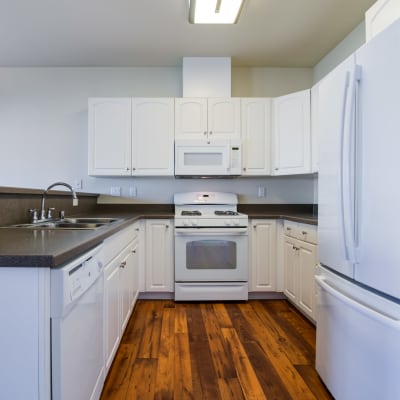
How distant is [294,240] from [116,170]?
6.18 ft

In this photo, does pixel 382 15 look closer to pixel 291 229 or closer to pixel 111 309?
pixel 291 229

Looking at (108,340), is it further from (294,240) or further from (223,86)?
(223,86)

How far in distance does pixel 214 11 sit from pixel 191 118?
3.26 ft

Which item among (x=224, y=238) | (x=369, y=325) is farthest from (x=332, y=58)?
(x=369, y=325)

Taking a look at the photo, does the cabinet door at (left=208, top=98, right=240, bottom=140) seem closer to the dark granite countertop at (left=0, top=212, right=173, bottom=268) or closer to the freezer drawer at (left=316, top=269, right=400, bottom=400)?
the freezer drawer at (left=316, top=269, right=400, bottom=400)

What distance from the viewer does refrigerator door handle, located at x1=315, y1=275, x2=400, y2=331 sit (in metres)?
0.96

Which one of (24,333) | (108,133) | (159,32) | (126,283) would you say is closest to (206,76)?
(159,32)

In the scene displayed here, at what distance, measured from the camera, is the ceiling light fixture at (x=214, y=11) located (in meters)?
2.11

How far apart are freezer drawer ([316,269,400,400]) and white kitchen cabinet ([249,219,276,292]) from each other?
1.24m

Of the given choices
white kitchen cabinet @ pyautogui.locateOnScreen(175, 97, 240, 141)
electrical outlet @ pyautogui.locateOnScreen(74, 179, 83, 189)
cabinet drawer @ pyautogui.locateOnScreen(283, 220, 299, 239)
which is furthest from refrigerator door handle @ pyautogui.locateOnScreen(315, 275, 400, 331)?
electrical outlet @ pyautogui.locateOnScreen(74, 179, 83, 189)

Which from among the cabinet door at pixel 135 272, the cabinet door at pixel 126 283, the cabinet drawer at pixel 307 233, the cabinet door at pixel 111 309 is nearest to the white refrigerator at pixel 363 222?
the cabinet drawer at pixel 307 233

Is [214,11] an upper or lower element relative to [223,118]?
upper

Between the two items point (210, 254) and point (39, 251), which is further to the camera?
point (210, 254)

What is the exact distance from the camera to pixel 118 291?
1773 mm
